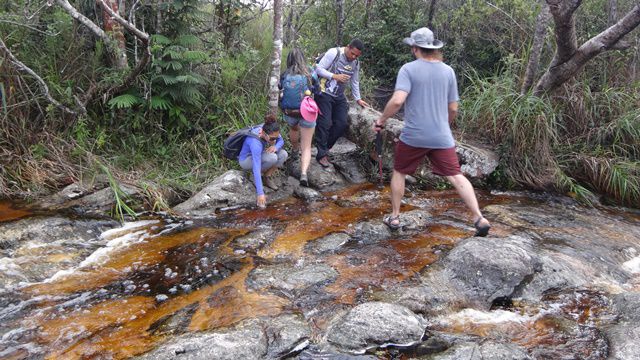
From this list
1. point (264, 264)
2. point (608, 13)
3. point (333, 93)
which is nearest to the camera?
point (264, 264)

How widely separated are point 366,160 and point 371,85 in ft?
7.07

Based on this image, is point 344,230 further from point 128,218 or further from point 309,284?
point 128,218

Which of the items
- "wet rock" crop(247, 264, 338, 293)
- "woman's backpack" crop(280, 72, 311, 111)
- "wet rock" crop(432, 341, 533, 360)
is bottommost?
"wet rock" crop(432, 341, 533, 360)

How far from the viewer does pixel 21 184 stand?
6.45m

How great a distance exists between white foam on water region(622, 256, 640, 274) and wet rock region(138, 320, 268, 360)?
3.82 meters

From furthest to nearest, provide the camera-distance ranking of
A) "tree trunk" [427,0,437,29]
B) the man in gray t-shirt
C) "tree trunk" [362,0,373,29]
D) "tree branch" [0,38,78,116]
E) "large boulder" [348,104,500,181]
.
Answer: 1. "tree trunk" [362,0,373,29]
2. "tree trunk" [427,0,437,29]
3. "large boulder" [348,104,500,181]
4. "tree branch" [0,38,78,116]
5. the man in gray t-shirt

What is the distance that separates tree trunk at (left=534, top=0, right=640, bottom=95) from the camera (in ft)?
20.8

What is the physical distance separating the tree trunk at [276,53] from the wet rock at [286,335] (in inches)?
163

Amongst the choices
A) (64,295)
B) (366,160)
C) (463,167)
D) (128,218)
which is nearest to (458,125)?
(463,167)

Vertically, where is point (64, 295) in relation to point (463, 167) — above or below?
below

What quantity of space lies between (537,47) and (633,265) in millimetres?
3640

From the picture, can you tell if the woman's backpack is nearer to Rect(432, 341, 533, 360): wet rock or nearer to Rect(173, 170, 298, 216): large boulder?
Rect(173, 170, 298, 216): large boulder

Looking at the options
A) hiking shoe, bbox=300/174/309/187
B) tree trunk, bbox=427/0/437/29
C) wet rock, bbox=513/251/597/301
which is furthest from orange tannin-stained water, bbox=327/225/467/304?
tree trunk, bbox=427/0/437/29

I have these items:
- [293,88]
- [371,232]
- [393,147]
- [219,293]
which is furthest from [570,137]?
[219,293]
